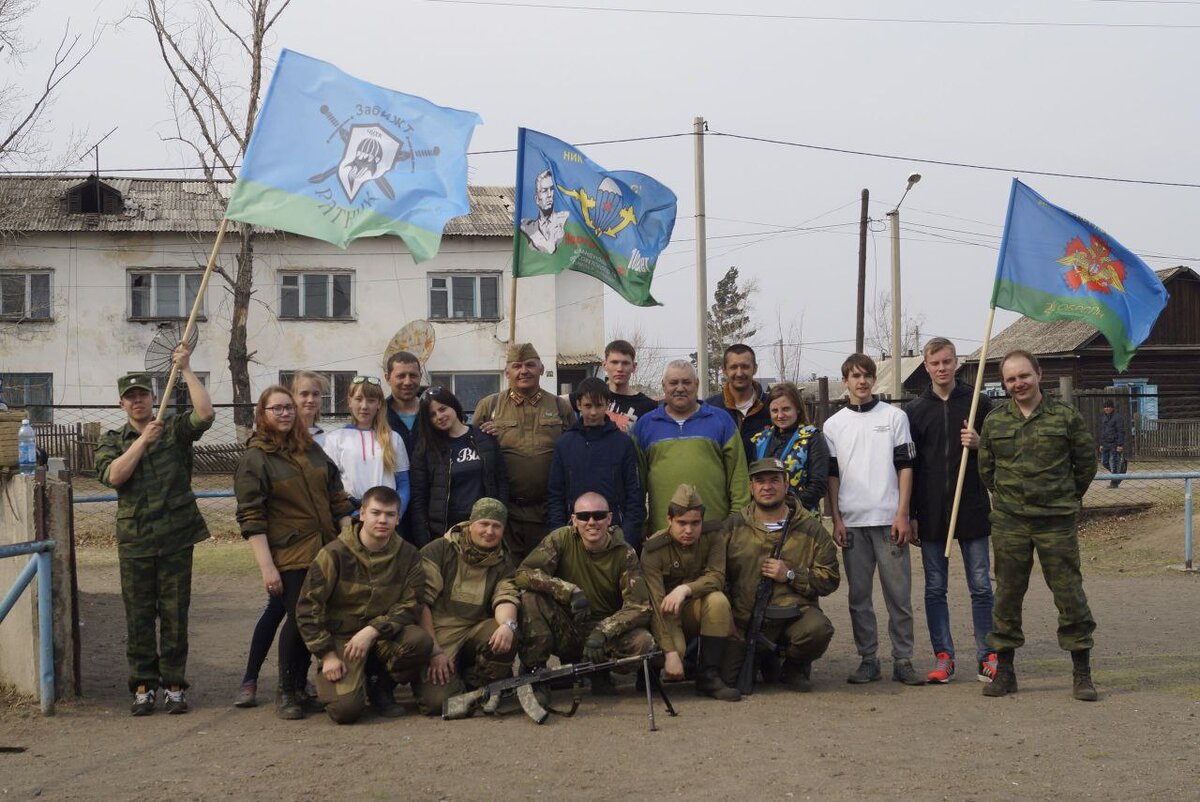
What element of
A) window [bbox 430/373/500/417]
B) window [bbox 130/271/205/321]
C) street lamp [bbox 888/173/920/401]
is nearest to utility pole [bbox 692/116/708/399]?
street lamp [bbox 888/173/920/401]

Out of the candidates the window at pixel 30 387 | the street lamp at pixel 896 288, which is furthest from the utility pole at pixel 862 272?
the window at pixel 30 387

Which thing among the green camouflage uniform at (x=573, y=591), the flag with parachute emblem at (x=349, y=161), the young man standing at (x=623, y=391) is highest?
the flag with parachute emblem at (x=349, y=161)

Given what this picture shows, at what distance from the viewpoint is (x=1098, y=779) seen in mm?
4848

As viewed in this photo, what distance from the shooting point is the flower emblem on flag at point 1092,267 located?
768 cm

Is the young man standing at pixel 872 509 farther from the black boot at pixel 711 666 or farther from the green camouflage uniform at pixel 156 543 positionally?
the green camouflage uniform at pixel 156 543

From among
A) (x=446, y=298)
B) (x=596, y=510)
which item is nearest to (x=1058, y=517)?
(x=596, y=510)

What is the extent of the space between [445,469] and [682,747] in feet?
7.07

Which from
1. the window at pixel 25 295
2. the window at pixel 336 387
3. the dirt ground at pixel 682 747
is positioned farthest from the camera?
the window at pixel 25 295

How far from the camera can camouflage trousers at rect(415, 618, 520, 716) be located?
6230mm

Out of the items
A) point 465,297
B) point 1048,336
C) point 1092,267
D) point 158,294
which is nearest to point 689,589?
point 1092,267

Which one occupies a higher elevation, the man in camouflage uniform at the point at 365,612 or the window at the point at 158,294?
the window at the point at 158,294

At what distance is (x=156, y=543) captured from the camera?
6242mm

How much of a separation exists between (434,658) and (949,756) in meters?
2.65

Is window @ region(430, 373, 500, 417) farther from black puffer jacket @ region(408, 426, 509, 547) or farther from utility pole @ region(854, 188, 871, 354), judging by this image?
black puffer jacket @ region(408, 426, 509, 547)
